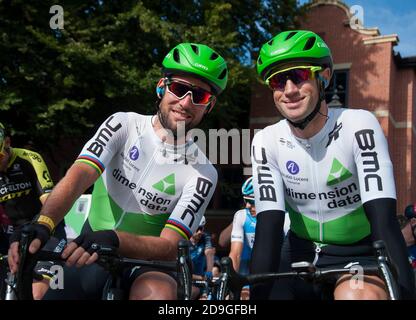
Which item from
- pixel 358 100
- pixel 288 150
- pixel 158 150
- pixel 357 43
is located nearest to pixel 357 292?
pixel 288 150

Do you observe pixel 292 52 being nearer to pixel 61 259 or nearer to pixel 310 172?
pixel 310 172

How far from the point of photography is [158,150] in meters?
3.43

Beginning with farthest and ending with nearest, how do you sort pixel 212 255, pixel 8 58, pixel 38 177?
pixel 8 58, pixel 212 255, pixel 38 177

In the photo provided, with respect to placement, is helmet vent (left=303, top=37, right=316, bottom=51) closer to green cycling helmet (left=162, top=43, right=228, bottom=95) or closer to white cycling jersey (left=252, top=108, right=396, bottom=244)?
white cycling jersey (left=252, top=108, right=396, bottom=244)

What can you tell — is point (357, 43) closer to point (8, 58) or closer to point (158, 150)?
point (8, 58)

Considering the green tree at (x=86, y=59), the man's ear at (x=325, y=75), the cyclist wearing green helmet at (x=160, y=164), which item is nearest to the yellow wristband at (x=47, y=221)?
the cyclist wearing green helmet at (x=160, y=164)

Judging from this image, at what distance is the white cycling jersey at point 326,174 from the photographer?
2.90 m

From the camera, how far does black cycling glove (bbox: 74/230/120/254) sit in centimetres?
227

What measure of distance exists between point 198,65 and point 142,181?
2.88 feet

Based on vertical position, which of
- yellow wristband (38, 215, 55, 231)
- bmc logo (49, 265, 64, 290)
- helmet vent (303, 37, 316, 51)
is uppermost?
helmet vent (303, 37, 316, 51)

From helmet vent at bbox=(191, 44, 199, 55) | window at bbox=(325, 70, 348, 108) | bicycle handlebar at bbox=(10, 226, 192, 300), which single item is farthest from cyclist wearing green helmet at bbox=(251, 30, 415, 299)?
window at bbox=(325, 70, 348, 108)

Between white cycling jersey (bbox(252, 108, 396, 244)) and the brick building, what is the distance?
16.8 metres

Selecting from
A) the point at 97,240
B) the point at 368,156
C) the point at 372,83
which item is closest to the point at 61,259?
the point at 97,240

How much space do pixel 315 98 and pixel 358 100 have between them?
18735mm
